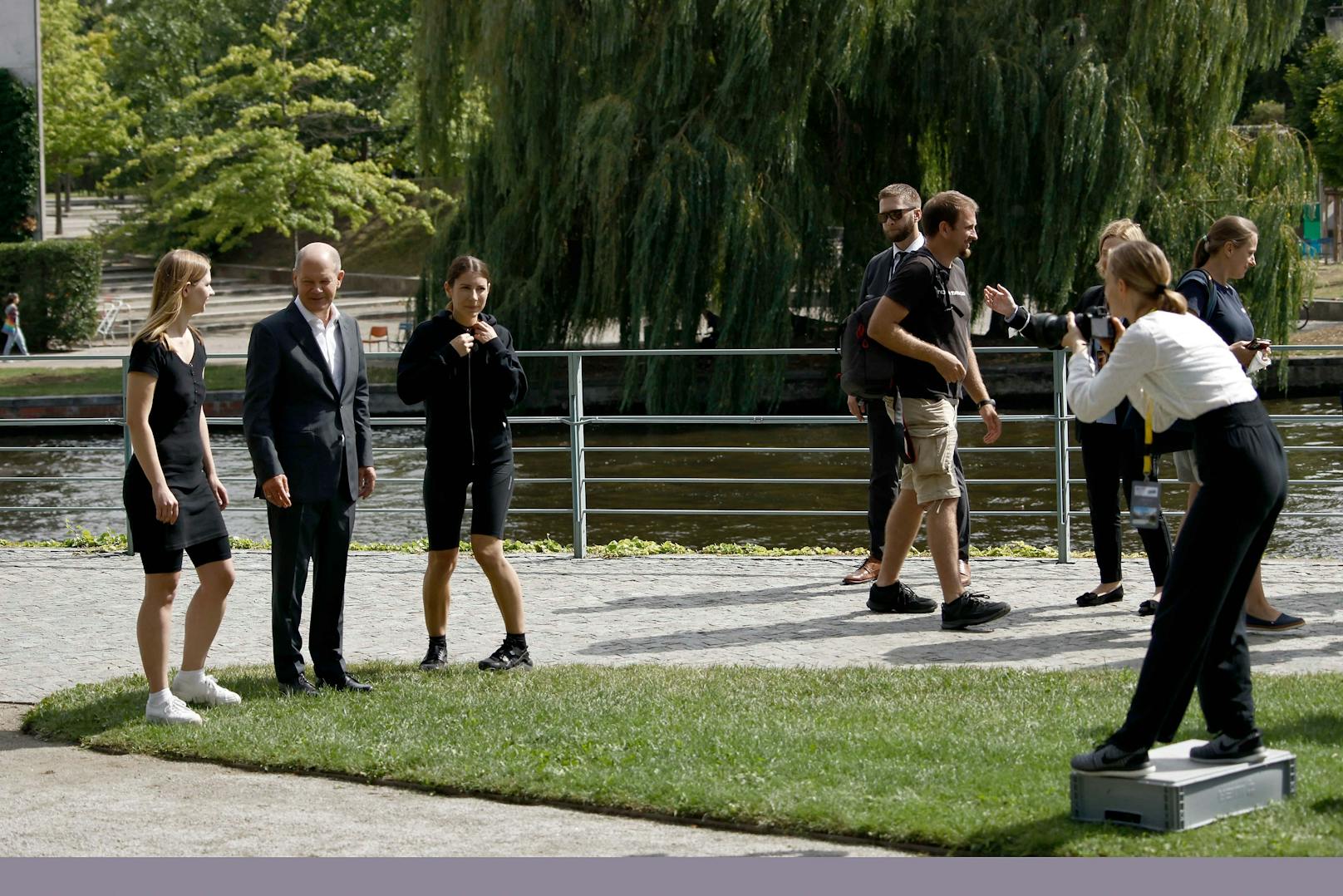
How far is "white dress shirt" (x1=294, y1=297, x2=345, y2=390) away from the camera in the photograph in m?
6.84

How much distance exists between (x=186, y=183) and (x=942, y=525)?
126ft

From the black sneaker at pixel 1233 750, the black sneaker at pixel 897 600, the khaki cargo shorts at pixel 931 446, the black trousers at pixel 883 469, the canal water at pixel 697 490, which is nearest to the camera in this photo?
the black sneaker at pixel 1233 750

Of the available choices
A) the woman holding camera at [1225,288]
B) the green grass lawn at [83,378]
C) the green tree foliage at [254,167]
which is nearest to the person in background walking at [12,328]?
the green grass lawn at [83,378]

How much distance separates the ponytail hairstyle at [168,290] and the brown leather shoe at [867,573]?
14.2 feet

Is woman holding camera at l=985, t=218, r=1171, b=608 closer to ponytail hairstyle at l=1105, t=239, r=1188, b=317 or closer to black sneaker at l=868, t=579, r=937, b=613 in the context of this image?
black sneaker at l=868, t=579, r=937, b=613

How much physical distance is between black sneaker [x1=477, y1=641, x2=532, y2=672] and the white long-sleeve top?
3.28 metres

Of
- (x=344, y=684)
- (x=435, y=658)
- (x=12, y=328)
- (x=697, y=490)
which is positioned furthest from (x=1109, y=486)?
(x=12, y=328)

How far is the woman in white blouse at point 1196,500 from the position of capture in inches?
190

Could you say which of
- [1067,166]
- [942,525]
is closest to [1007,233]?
[1067,166]

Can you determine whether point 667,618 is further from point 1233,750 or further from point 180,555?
point 1233,750

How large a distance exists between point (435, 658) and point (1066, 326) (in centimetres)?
340

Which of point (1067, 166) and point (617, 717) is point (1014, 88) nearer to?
point (1067, 166)

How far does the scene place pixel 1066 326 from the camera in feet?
18.0

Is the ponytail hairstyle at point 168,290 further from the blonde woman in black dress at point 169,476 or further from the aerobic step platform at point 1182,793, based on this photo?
the aerobic step platform at point 1182,793
